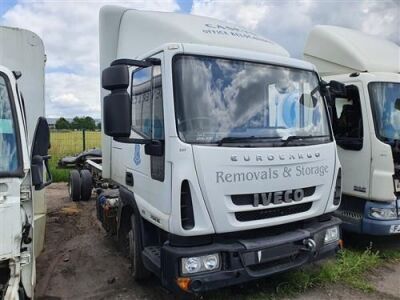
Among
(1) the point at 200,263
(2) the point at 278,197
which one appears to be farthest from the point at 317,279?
(1) the point at 200,263

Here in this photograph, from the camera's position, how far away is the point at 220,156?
3.66 metres

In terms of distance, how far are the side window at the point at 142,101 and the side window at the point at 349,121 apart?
10.0ft

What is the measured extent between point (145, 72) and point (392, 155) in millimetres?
3430

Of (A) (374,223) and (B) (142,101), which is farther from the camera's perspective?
(A) (374,223)

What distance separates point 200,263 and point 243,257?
1.28 feet

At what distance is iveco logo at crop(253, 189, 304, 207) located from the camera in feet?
12.7

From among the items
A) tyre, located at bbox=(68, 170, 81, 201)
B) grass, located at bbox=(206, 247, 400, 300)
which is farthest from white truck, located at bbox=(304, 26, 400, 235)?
tyre, located at bbox=(68, 170, 81, 201)

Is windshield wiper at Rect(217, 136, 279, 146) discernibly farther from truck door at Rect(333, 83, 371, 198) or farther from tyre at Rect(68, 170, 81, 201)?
tyre at Rect(68, 170, 81, 201)

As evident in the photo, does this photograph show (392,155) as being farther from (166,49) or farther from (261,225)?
(166,49)

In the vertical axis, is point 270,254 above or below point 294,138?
below

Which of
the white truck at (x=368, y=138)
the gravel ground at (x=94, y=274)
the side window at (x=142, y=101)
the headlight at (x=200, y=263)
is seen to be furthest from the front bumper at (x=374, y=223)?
the side window at (x=142, y=101)

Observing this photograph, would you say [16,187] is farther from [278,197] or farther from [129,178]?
[278,197]

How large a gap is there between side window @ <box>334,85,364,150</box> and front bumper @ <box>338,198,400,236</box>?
83 centimetres

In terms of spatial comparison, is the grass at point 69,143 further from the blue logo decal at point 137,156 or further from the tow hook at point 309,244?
the tow hook at point 309,244
